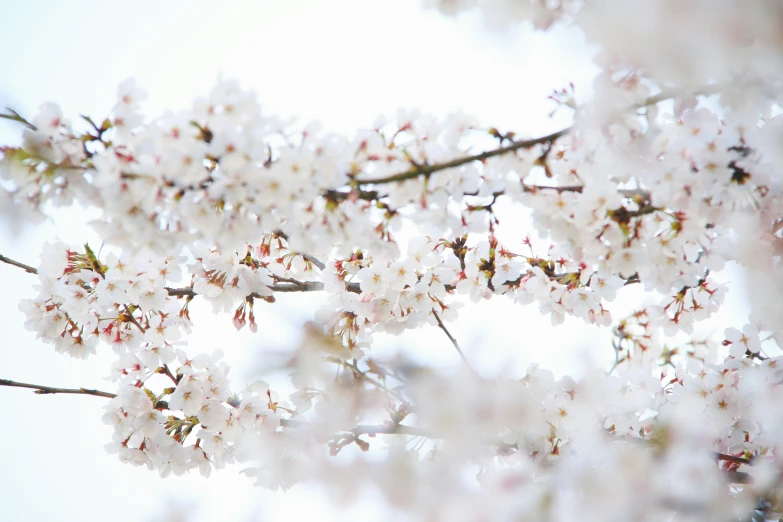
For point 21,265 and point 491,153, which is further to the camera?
point 21,265

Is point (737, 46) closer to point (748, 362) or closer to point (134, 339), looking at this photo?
point (748, 362)

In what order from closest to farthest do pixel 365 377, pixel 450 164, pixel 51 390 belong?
pixel 450 164 → pixel 365 377 → pixel 51 390

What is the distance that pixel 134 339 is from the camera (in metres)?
2.69

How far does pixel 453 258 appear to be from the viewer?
2.72 metres

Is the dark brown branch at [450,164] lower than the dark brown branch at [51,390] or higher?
higher

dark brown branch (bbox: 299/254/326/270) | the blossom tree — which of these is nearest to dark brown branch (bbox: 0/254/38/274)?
the blossom tree

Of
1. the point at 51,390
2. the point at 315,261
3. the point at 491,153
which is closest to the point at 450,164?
the point at 491,153

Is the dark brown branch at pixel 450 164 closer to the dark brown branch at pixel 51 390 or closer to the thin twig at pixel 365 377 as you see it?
the thin twig at pixel 365 377

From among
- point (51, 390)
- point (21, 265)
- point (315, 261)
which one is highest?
point (315, 261)

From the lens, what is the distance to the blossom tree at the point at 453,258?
152 centimetres

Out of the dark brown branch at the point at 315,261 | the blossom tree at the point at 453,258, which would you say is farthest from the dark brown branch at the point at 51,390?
the dark brown branch at the point at 315,261

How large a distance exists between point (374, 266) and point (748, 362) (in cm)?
179

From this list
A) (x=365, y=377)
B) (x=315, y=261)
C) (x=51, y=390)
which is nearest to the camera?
(x=365, y=377)

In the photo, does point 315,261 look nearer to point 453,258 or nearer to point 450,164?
point 453,258
